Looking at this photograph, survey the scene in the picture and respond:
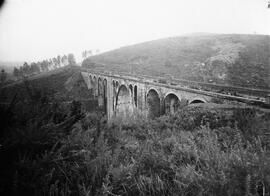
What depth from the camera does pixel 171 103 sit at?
18.4 meters

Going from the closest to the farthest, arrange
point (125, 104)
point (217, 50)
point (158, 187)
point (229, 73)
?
point (158, 187) → point (125, 104) → point (229, 73) → point (217, 50)

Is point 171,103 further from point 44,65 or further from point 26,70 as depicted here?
point 44,65

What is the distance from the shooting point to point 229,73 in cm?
3822

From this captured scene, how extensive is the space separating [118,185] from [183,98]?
1433cm

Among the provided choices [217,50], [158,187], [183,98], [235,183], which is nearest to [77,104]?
[158,187]

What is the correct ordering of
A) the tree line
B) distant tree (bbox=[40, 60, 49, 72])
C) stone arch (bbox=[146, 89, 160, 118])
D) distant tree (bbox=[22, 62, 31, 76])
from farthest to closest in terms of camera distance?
distant tree (bbox=[40, 60, 49, 72]), distant tree (bbox=[22, 62, 31, 76]), the tree line, stone arch (bbox=[146, 89, 160, 118])

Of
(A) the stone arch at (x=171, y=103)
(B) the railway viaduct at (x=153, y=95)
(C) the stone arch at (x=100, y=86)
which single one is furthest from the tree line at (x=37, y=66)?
(A) the stone arch at (x=171, y=103)

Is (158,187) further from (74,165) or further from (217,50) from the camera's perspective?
(217,50)

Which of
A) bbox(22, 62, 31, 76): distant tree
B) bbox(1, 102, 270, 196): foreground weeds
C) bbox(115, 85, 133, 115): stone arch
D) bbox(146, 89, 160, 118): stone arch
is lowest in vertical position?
bbox(115, 85, 133, 115): stone arch

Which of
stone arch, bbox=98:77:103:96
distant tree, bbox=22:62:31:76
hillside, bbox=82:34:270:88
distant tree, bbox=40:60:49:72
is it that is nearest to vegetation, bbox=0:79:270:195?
hillside, bbox=82:34:270:88

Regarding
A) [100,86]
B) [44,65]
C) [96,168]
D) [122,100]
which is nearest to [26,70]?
[44,65]

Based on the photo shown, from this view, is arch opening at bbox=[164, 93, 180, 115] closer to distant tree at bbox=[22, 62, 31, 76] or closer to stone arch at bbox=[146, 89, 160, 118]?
stone arch at bbox=[146, 89, 160, 118]

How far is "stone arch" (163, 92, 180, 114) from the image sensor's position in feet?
59.2

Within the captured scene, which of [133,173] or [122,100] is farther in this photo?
[122,100]
